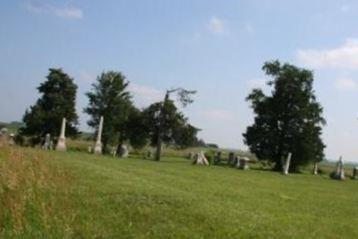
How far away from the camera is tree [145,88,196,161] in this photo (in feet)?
195

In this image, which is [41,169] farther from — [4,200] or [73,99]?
[73,99]

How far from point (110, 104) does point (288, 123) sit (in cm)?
2171

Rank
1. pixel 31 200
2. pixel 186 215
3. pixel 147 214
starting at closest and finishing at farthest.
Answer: pixel 147 214, pixel 186 215, pixel 31 200

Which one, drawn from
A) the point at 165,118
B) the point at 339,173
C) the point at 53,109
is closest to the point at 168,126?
the point at 165,118

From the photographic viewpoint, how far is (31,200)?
1266 cm

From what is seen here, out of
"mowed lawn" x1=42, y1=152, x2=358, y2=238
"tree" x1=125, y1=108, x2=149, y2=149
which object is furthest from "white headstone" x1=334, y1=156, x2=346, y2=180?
"mowed lawn" x1=42, y1=152, x2=358, y2=238

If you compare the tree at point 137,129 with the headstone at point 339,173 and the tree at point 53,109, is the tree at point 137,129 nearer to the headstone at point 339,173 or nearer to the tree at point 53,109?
the tree at point 53,109

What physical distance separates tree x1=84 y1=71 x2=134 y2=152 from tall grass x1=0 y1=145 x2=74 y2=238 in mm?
54405

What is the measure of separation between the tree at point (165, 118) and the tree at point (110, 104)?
8.02 m

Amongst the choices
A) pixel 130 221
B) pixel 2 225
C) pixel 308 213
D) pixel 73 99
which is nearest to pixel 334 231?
pixel 308 213

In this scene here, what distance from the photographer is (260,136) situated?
62.0 metres

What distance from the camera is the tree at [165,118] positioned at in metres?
59.5

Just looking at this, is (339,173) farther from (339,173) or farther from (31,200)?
(31,200)

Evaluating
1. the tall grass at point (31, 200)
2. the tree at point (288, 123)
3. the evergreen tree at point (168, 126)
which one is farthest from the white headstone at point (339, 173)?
the tall grass at point (31, 200)
